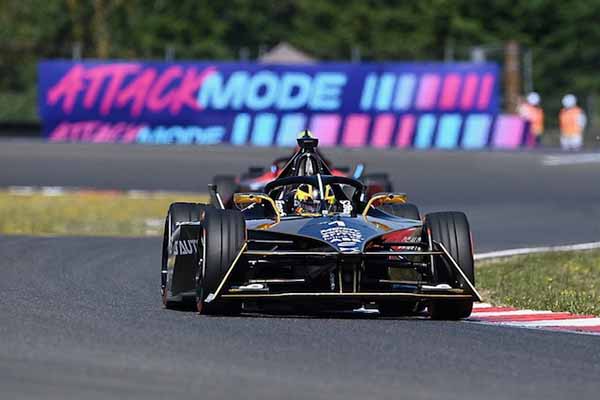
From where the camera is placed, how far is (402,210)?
1229cm

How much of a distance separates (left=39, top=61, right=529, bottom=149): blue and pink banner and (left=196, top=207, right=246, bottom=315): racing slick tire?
2548 centimetres

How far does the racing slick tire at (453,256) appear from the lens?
34.8 ft

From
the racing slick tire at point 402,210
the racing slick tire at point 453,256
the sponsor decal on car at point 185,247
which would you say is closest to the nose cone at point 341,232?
the racing slick tire at point 453,256

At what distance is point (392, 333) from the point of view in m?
9.69

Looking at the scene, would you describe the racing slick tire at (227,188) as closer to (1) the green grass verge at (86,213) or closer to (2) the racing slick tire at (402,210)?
(1) the green grass verge at (86,213)

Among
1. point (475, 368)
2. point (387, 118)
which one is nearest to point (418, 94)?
point (387, 118)

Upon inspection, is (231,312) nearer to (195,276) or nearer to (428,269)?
(195,276)

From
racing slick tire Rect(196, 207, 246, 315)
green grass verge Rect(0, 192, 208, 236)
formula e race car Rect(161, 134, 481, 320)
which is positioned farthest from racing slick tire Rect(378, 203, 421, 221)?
green grass verge Rect(0, 192, 208, 236)

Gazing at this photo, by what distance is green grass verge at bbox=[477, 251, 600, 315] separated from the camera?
12.2 meters

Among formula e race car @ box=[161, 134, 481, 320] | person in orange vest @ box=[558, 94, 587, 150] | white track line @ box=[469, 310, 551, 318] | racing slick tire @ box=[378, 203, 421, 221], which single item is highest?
person in orange vest @ box=[558, 94, 587, 150]

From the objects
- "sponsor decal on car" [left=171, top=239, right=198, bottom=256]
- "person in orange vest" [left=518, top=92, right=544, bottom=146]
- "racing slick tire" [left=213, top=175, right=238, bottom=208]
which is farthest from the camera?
"person in orange vest" [left=518, top=92, right=544, bottom=146]

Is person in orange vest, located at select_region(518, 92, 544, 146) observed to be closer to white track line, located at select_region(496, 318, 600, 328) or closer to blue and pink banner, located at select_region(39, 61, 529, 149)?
blue and pink banner, located at select_region(39, 61, 529, 149)

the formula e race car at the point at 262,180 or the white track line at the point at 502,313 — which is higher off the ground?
the formula e race car at the point at 262,180

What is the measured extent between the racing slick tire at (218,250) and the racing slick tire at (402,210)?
1914 mm
